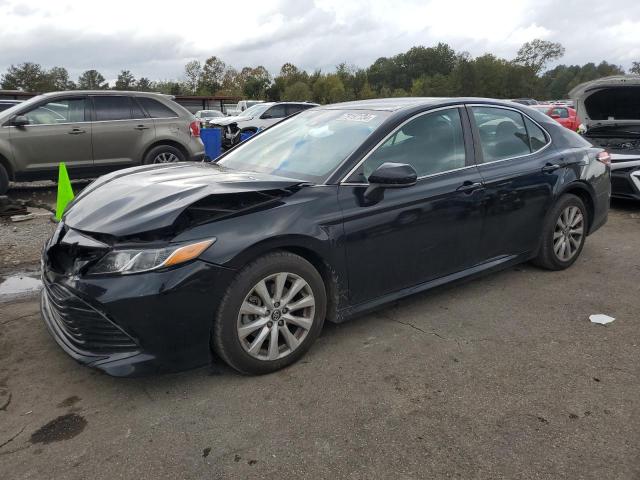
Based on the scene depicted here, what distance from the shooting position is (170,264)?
260cm

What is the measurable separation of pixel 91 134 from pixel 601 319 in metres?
7.98

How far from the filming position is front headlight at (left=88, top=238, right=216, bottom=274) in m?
2.59

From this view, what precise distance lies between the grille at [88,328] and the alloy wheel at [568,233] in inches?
147

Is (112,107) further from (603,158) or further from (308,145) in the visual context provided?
(603,158)

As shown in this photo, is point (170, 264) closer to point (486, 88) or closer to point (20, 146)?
point (20, 146)

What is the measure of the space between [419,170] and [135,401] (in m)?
2.35

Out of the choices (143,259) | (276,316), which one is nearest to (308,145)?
(276,316)

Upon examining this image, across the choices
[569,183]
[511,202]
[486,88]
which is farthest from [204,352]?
[486,88]

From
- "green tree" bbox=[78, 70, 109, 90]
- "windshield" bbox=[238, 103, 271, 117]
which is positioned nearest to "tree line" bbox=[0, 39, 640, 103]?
"green tree" bbox=[78, 70, 109, 90]

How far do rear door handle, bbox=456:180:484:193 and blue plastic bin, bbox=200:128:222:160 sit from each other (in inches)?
331

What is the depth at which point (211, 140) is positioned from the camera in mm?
11430

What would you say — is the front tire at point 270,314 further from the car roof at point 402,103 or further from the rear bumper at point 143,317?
the car roof at point 402,103

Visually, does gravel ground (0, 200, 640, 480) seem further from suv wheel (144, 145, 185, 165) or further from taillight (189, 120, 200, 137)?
taillight (189, 120, 200, 137)

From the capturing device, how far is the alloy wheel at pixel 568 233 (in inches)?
181
